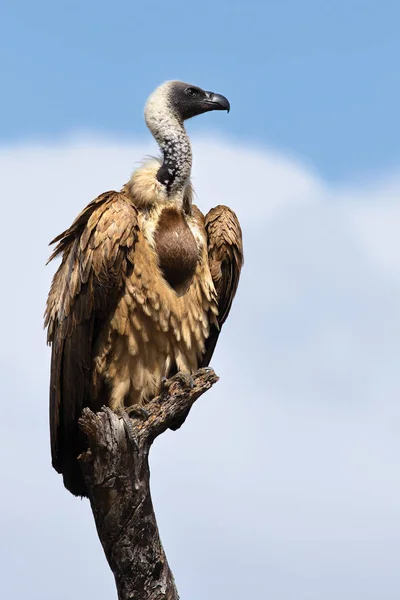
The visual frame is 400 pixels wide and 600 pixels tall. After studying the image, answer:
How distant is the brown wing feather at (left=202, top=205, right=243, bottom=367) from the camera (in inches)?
413

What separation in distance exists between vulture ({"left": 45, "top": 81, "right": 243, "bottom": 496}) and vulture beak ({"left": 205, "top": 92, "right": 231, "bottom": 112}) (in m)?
0.33

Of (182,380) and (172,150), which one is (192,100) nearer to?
(172,150)

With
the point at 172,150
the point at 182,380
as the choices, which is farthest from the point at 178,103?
the point at 182,380

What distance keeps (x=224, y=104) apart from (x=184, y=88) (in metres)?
0.39

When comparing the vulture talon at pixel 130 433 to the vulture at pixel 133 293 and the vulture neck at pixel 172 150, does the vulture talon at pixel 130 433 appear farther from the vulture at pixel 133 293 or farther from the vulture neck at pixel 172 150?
the vulture neck at pixel 172 150

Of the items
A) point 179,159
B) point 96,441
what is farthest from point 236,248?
point 96,441

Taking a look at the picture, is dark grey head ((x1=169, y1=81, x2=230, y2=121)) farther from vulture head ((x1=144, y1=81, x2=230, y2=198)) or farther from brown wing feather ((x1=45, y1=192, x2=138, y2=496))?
brown wing feather ((x1=45, y1=192, x2=138, y2=496))

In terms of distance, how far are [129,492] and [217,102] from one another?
3.66 metres

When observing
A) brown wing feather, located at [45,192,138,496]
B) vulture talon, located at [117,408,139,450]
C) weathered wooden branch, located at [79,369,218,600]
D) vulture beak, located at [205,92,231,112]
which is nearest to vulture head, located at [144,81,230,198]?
vulture beak, located at [205,92,231,112]

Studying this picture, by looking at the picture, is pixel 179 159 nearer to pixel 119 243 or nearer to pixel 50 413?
pixel 119 243

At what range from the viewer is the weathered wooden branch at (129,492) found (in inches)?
356

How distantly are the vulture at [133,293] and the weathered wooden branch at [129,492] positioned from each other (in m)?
0.35

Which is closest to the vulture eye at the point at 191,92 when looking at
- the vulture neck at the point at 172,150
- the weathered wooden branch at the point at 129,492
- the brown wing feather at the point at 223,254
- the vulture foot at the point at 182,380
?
the vulture neck at the point at 172,150

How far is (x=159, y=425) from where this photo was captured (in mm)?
9562
